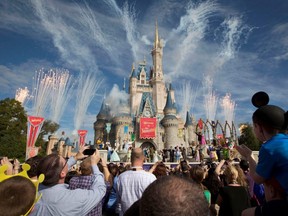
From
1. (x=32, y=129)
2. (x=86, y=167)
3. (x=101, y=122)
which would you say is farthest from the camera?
(x=101, y=122)

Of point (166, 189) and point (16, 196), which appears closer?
point (166, 189)

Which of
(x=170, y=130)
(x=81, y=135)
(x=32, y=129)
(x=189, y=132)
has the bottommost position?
(x=32, y=129)

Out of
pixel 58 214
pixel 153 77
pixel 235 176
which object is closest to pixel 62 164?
pixel 58 214

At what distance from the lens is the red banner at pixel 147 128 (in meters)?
49.0

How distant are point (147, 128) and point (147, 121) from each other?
1.69m

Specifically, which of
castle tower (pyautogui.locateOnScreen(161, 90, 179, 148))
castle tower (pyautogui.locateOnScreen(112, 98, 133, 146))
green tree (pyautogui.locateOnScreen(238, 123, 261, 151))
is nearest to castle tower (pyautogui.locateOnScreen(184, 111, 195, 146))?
castle tower (pyautogui.locateOnScreen(161, 90, 179, 148))

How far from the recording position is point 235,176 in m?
3.69

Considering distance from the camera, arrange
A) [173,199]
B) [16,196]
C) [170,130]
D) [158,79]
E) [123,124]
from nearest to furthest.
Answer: [173,199], [16,196], [170,130], [123,124], [158,79]

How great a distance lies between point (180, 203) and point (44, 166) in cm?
213

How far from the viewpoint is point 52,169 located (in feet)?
8.76

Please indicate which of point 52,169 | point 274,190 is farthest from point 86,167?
point 274,190

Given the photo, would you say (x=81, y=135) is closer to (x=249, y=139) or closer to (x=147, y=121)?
(x=147, y=121)

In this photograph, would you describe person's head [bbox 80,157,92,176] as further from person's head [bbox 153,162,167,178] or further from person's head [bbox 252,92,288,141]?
person's head [bbox 252,92,288,141]

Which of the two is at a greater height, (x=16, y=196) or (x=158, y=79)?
(x=158, y=79)
